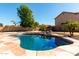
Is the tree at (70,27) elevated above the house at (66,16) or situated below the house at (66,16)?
below

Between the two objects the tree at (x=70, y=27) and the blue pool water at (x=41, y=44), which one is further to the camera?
the tree at (x=70, y=27)

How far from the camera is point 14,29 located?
685 inches

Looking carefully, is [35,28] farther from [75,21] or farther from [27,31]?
[75,21]

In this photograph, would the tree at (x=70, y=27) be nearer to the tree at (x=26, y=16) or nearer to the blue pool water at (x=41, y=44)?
the blue pool water at (x=41, y=44)

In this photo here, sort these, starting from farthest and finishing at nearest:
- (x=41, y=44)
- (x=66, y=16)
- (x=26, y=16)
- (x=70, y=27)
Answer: (x=26, y=16) < (x=70, y=27) < (x=66, y=16) < (x=41, y=44)

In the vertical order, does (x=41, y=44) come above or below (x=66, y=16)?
below

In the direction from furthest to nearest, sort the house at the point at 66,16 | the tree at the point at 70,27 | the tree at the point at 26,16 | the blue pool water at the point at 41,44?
the tree at the point at 26,16 → the tree at the point at 70,27 → the house at the point at 66,16 → the blue pool water at the point at 41,44

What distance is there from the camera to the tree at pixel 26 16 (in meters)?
12.2

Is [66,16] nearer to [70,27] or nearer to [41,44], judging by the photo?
[70,27]

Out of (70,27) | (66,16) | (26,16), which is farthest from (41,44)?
(26,16)

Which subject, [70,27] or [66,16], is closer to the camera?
[66,16]

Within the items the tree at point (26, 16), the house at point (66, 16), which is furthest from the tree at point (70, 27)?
the tree at point (26, 16)

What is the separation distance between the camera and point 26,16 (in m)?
12.6

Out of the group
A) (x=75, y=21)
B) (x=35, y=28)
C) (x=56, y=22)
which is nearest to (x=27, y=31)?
(x=35, y=28)
